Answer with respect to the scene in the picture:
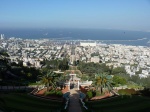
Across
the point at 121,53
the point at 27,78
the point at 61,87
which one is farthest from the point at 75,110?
the point at 121,53

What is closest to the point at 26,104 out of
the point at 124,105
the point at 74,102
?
the point at 74,102

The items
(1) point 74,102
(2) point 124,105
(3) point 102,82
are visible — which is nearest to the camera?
(2) point 124,105

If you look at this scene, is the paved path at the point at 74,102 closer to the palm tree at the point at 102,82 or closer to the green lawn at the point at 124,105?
the green lawn at the point at 124,105

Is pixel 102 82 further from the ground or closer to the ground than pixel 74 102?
further from the ground

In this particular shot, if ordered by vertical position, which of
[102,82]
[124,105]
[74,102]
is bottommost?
[74,102]

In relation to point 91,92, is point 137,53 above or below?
below

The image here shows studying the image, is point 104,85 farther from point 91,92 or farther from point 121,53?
point 121,53

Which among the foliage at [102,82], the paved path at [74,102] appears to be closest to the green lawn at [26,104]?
the paved path at [74,102]

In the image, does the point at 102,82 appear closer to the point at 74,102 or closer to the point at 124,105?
the point at 74,102
